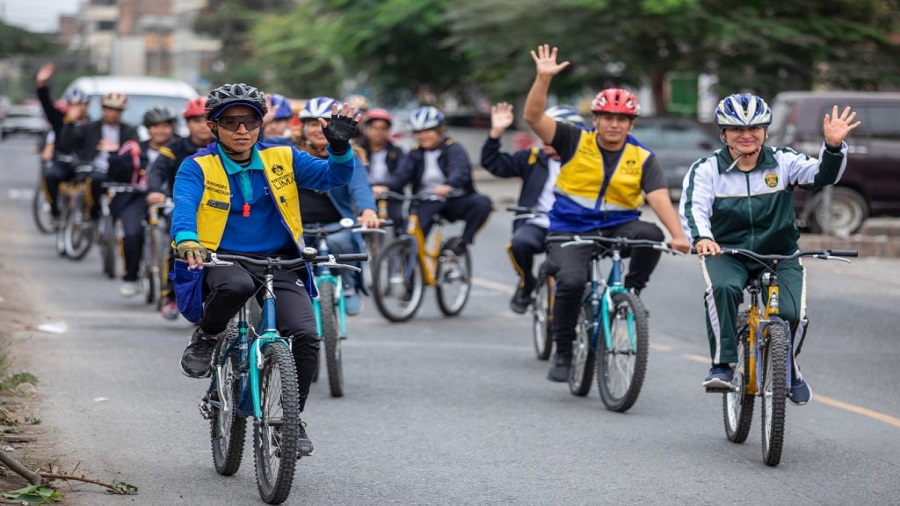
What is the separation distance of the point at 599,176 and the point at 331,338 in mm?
1888

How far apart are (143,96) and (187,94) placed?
612mm

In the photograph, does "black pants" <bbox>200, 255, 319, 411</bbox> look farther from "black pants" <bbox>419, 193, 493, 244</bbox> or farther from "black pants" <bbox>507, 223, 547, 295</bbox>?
"black pants" <bbox>419, 193, 493, 244</bbox>

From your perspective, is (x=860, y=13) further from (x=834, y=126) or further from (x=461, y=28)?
(x=834, y=126)

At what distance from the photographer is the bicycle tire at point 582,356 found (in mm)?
9695

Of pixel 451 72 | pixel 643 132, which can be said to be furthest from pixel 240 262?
pixel 451 72

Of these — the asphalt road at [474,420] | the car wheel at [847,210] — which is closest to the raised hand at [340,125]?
the asphalt road at [474,420]

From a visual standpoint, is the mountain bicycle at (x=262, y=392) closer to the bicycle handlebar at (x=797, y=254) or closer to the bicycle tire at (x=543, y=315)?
the bicycle handlebar at (x=797, y=254)

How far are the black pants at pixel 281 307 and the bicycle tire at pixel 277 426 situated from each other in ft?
0.55

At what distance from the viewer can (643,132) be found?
88.0ft

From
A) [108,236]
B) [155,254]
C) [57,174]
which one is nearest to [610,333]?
[155,254]

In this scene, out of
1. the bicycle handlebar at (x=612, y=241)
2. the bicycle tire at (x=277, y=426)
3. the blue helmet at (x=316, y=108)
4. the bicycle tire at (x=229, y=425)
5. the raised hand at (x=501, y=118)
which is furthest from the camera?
the blue helmet at (x=316, y=108)

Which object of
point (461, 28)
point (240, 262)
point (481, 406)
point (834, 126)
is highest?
point (461, 28)

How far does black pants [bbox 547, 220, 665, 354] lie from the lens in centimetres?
971

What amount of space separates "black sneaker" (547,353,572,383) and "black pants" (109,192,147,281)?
527 cm
